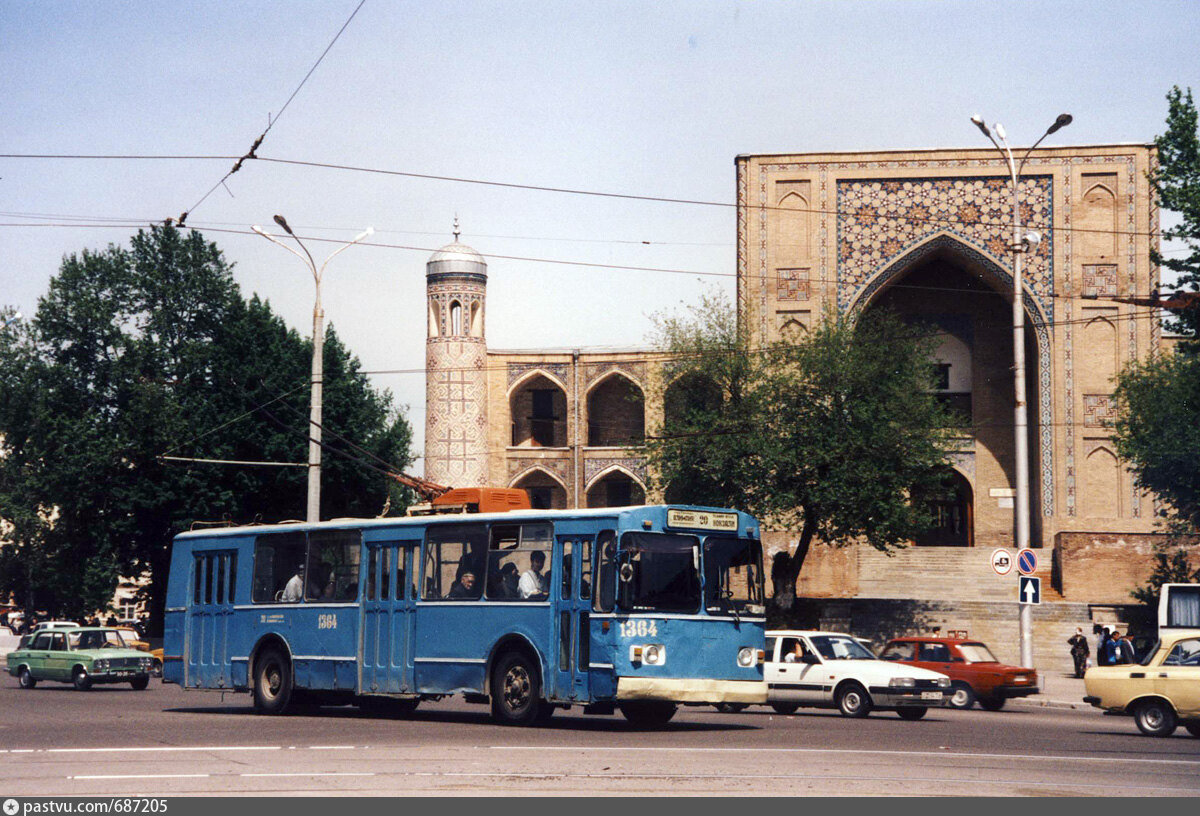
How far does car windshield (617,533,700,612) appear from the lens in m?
14.1

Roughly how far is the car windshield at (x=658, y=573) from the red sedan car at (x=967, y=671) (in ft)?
26.3

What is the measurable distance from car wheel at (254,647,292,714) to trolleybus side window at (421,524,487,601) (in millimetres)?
2480

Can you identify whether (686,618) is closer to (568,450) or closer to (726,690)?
(726,690)

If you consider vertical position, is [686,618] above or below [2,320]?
below

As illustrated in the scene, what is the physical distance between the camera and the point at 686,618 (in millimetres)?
14422

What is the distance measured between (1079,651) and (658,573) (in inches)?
742

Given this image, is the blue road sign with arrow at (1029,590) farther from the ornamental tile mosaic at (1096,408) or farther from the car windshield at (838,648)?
the ornamental tile mosaic at (1096,408)

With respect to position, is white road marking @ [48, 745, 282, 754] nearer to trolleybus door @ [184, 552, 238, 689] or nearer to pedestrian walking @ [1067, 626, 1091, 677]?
trolleybus door @ [184, 552, 238, 689]

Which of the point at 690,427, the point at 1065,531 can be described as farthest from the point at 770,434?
the point at 1065,531

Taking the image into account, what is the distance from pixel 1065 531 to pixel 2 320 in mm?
29055

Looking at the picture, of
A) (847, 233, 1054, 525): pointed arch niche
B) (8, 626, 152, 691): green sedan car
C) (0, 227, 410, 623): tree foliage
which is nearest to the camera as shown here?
(8, 626, 152, 691): green sedan car

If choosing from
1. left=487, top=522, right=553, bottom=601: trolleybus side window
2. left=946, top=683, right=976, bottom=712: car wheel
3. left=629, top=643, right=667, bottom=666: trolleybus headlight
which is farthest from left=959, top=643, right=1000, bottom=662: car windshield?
left=487, top=522, right=553, bottom=601: trolleybus side window

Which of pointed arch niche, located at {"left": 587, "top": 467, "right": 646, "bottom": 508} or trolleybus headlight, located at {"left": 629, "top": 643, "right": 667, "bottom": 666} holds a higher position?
pointed arch niche, located at {"left": 587, "top": 467, "right": 646, "bottom": 508}
